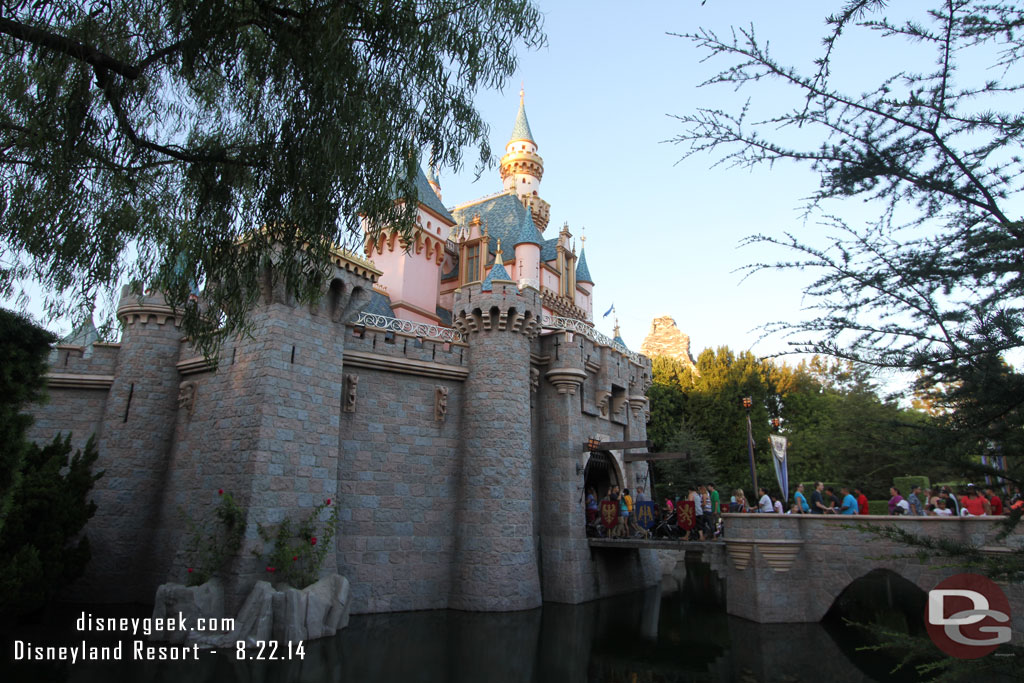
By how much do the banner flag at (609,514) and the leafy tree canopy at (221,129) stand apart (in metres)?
12.0

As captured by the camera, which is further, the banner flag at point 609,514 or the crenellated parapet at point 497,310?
the banner flag at point 609,514

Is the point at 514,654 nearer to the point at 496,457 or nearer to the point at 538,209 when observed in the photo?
the point at 496,457

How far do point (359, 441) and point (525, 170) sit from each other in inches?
879

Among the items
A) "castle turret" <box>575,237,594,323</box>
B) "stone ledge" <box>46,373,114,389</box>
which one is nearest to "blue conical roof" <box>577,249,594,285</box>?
"castle turret" <box>575,237,594,323</box>

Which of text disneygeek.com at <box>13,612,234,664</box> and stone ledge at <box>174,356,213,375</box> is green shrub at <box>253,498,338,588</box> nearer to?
text disneygeek.com at <box>13,612,234,664</box>

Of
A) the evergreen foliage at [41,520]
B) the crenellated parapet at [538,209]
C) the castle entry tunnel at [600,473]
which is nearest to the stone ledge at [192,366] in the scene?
the evergreen foliage at [41,520]

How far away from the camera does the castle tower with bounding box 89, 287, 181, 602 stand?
44.8 ft

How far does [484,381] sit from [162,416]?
7.73 meters

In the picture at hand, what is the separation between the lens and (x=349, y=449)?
46.5ft

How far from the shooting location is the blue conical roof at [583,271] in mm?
29344

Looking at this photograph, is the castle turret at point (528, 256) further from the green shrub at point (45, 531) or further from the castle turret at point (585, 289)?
the green shrub at point (45, 531)

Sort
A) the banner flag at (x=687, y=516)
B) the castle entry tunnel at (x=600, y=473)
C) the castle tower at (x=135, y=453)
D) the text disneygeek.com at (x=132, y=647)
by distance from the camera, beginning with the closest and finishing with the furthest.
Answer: the text disneygeek.com at (x=132, y=647) → the castle tower at (x=135, y=453) → the banner flag at (x=687, y=516) → the castle entry tunnel at (x=600, y=473)

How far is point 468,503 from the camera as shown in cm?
1507

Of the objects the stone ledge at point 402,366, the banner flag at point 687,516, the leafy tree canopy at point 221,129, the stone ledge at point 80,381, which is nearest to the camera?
the leafy tree canopy at point 221,129
